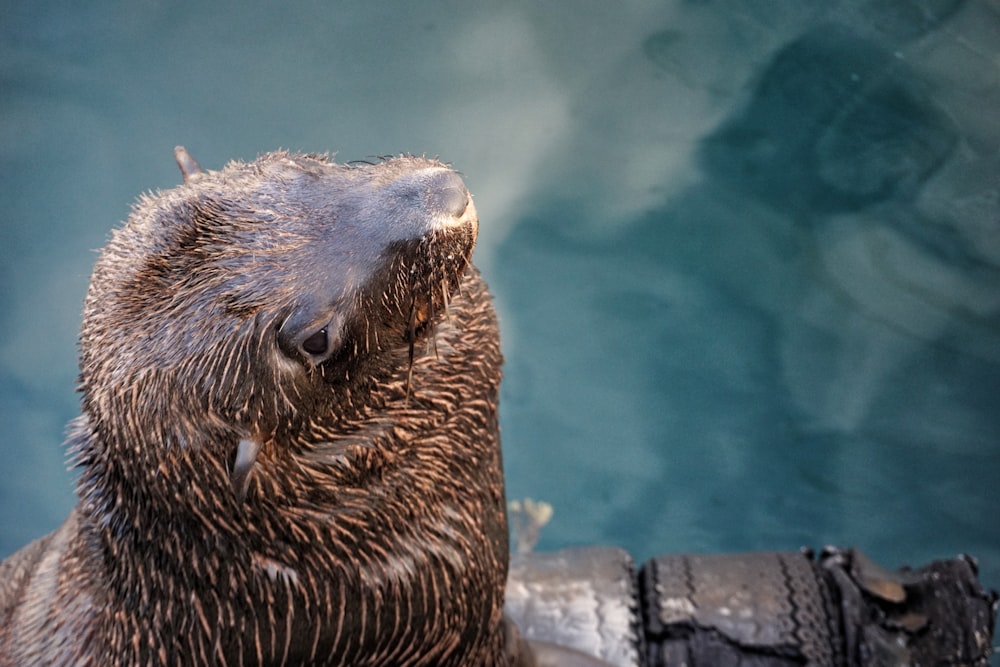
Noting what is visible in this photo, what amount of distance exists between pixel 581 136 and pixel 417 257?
11.3 feet

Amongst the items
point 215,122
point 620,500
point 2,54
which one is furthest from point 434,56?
point 620,500

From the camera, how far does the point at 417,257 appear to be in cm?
204

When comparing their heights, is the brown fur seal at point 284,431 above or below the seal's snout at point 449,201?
below

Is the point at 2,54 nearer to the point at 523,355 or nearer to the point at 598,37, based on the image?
the point at 598,37

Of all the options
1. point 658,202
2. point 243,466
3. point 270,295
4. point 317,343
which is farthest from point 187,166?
point 658,202

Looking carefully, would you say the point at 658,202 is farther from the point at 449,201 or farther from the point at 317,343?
the point at 317,343

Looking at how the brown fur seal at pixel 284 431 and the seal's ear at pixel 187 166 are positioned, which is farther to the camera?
the seal's ear at pixel 187 166

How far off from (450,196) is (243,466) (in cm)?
75

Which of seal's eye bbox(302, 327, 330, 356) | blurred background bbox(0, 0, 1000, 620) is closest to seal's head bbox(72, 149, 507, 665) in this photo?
seal's eye bbox(302, 327, 330, 356)

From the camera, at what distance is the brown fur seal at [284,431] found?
2.04 m

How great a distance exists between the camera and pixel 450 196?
6.66ft

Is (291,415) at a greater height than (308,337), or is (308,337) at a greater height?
(308,337)

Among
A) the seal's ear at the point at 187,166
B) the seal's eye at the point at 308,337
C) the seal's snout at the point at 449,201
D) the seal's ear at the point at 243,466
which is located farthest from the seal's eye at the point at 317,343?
the seal's ear at the point at 187,166

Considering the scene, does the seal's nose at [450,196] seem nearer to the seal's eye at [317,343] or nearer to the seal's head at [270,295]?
the seal's head at [270,295]
